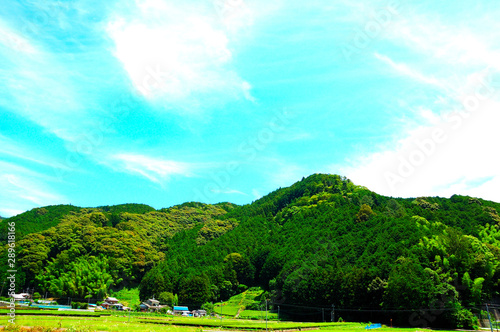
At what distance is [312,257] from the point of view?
299 feet

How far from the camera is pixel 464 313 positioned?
50.3 meters

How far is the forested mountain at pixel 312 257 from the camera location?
57.6 m

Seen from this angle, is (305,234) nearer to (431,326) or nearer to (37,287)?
(431,326)

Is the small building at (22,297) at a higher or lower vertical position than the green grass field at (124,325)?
lower

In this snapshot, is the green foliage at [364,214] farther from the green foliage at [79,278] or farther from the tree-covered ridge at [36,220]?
the tree-covered ridge at [36,220]

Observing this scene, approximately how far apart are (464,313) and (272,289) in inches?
1969

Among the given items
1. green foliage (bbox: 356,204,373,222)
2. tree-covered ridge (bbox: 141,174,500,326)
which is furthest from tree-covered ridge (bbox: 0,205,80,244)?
green foliage (bbox: 356,204,373,222)

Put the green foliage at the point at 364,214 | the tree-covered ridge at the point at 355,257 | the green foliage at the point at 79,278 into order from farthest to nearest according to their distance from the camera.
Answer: the green foliage at the point at 364,214
the green foliage at the point at 79,278
the tree-covered ridge at the point at 355,257

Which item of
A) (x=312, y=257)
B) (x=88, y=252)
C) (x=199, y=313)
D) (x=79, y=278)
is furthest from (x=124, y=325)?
(x=88, y=252)

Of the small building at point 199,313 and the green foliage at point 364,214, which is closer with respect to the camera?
the small building at point 199,313

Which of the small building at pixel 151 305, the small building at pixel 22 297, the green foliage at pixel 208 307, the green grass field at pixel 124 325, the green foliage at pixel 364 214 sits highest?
the green foliage at pixel 364 214

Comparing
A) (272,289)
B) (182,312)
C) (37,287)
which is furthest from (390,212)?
(37,287)

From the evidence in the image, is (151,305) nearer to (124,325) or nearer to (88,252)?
(88,252)

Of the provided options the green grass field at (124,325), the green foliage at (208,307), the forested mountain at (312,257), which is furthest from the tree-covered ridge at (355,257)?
the green grass field at (124,325)
